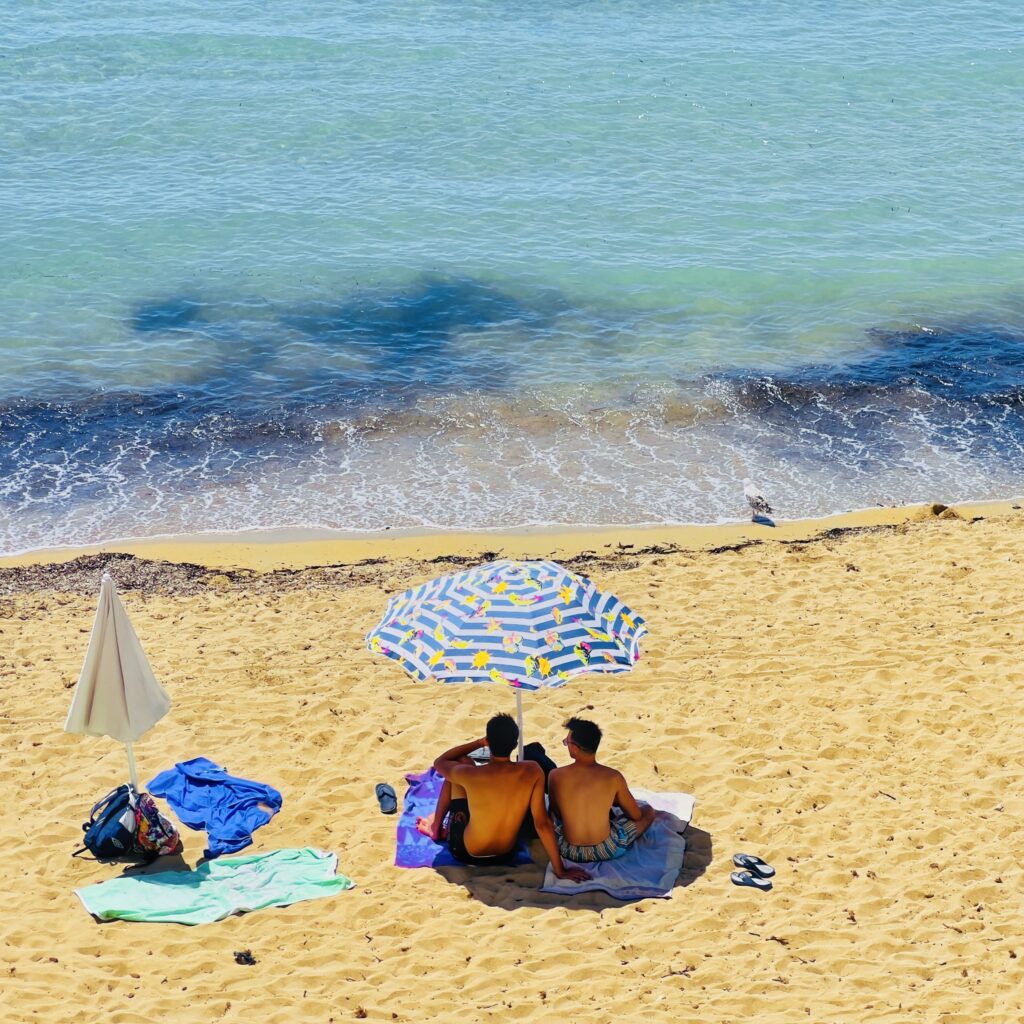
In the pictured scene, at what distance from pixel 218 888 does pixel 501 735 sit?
2.04m

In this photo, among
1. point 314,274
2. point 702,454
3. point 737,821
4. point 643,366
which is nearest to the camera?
point 737,821

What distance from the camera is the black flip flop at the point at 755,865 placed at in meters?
8.12

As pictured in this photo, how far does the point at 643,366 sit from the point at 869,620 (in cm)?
879

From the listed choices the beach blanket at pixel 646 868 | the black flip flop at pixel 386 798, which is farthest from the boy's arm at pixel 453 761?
the beach blanket at pixel 646 868

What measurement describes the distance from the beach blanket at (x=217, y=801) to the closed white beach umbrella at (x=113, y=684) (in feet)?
2.35

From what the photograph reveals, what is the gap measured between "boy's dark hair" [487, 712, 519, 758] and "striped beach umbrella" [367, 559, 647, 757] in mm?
240

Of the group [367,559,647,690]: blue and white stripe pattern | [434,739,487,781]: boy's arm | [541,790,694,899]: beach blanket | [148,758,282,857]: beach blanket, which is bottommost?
[148,758,282,857]: beach blanket

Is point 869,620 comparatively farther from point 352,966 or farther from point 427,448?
point 427,448

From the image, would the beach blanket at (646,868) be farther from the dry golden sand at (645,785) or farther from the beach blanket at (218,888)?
the beach blanket at (218,888)

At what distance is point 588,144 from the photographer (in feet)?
91.8

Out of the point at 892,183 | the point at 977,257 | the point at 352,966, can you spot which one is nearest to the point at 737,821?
the point at 352,966

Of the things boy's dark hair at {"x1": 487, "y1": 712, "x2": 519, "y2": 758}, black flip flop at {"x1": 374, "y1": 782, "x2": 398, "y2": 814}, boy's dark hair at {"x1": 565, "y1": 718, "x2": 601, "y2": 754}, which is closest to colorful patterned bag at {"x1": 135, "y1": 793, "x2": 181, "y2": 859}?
black flip flop at {"x1": 374, "y1": 782, "x2": 398, "y2": 814}

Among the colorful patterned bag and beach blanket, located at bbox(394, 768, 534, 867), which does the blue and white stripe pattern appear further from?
the colorful patterned bag

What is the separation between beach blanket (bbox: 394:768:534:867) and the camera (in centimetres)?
841
